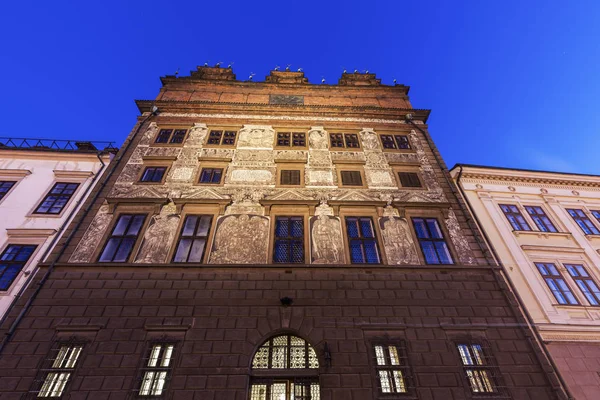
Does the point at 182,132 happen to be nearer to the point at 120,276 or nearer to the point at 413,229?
the point at 120,276

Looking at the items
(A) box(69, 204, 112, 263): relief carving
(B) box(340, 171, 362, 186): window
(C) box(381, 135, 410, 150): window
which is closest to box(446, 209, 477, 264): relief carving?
(B) box(340, 171, 362, 186): window

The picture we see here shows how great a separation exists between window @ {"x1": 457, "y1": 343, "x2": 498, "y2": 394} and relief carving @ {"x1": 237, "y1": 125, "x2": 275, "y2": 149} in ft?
35.9

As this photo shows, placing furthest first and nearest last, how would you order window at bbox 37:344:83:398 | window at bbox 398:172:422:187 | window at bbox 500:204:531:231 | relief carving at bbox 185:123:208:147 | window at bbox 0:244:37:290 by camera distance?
relief carving at bbox 185:123:208:147 → window at bbox 398:172:422:187 → window at bbox 500:204:531:231 → window at bbox 0:244:37:290 → window at bbox 37:344:83:398

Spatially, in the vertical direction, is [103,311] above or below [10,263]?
below

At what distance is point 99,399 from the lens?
729 centimetres

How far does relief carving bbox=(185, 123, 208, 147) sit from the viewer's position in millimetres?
14544

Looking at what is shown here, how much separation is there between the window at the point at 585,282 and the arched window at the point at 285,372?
10586 millimetres

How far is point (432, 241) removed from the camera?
1126 cm

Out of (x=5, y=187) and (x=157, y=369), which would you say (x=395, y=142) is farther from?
(x=5, y=187)

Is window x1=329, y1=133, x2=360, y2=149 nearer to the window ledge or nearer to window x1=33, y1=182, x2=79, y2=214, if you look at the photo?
the window ledge

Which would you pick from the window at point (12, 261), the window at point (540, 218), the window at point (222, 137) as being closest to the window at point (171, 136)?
the window at point (222, 137)

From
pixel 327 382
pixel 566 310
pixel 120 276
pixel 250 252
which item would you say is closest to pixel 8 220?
pixel 120 276

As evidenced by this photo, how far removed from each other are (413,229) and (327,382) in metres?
6.29

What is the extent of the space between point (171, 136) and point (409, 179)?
37.8 feet
